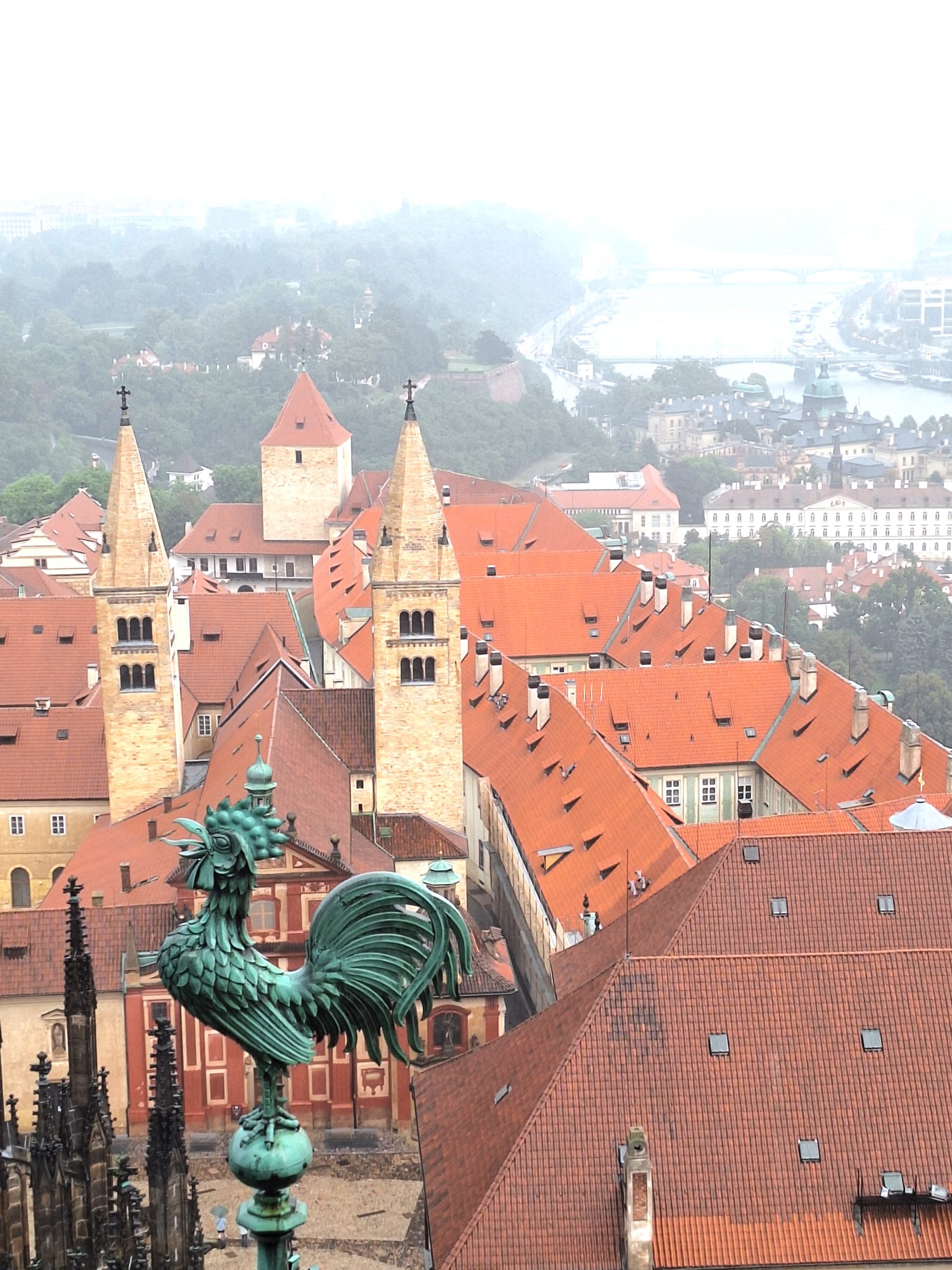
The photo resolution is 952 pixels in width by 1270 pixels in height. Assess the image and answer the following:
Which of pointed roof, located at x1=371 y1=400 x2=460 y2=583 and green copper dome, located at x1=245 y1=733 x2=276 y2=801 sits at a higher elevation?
green copper dome, located at x1=245 y1=733 x2=276 y2=801

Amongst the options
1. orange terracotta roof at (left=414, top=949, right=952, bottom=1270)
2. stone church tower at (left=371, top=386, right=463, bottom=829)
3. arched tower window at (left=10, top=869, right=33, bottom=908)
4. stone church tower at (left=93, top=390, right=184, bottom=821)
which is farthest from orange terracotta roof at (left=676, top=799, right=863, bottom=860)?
arched tower window at (left=10, top=869, right=33, bottom=908)

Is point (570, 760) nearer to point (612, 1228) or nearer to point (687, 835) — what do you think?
point (687, 835)

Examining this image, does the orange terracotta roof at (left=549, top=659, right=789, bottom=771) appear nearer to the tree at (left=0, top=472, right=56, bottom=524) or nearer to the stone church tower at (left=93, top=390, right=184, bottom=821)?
the stone church tower at (left=93, top=390, right=184, bottom=821)

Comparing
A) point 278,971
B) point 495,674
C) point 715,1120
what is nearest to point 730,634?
point 495,674

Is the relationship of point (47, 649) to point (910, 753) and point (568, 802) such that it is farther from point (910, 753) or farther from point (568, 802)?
point (910, 753)

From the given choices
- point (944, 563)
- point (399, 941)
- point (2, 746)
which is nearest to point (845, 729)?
point (2, 746)

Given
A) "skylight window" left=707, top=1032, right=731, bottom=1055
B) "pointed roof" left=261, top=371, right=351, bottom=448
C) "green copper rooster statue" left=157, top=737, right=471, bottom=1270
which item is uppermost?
"green copper rooster statue" left=157, top=737, right=471, bottom=1270
